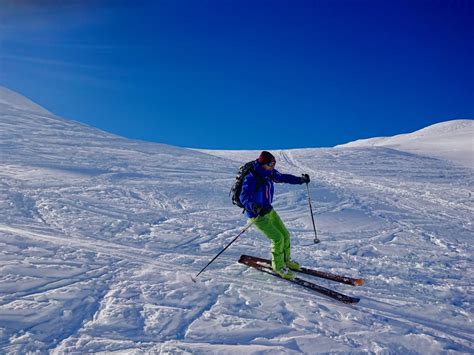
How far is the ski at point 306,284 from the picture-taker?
5.69 metres

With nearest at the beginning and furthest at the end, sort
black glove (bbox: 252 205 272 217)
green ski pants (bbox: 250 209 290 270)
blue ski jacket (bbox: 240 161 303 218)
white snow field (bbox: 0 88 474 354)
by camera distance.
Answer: white snow field (bbox: 0 88 474 354) < black glove (bbox: 252 205 272 217) < blue ski jacket (bbox: 240 161 303 218) < green ski pants (bbox: 250 209 290 270)

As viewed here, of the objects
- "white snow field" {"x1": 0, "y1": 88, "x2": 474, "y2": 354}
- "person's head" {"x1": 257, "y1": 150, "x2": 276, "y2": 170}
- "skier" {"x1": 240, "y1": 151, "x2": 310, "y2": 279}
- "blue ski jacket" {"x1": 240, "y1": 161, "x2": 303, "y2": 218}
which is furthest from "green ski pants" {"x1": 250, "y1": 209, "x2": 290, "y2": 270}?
"person's head" {"x1": 257, "y1": 150, "x2": 276, "y2": 170}

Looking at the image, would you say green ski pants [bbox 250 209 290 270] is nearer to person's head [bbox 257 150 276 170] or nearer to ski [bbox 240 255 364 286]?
ski [bbox 240 255 364 286]

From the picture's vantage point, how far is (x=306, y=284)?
625 cm

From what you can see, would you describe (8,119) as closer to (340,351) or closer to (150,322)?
(150,322)

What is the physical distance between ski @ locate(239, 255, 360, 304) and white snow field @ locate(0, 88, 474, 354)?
125 mm

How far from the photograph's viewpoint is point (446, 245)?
8.97 meters

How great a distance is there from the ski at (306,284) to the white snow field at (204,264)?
0.41 feet

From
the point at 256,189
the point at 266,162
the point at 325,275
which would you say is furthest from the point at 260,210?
the point at 325,275

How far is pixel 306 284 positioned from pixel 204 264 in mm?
1962

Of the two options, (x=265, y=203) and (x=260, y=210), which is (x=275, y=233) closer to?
(x=265, y=203)

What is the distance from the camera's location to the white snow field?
4676 millimetres

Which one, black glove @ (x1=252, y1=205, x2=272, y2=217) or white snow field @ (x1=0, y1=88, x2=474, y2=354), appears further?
black glove @ (x1=252, y1=205, x2=272, y2=217)

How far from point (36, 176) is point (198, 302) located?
10.7m
